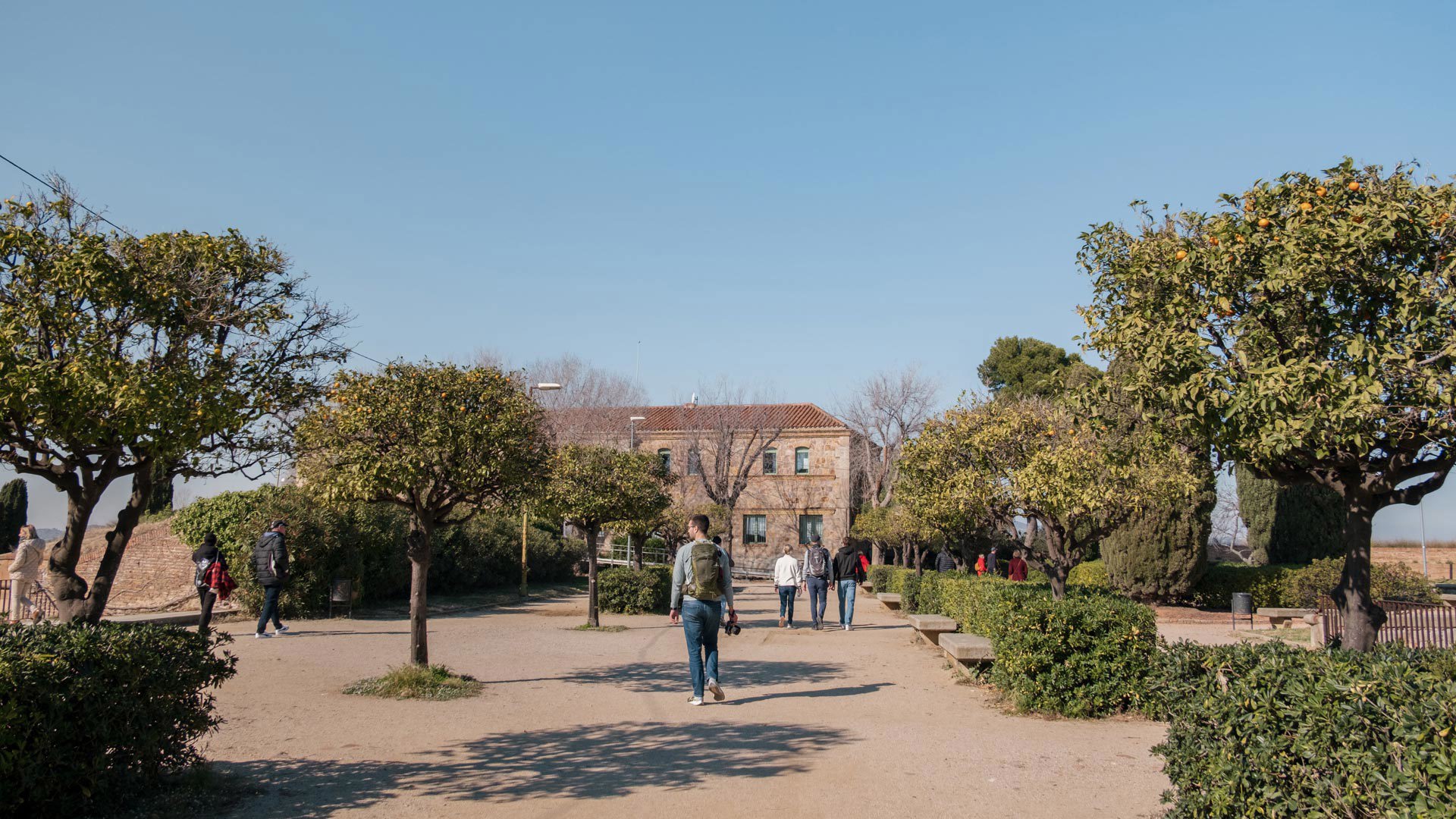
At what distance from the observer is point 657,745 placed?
7.09m

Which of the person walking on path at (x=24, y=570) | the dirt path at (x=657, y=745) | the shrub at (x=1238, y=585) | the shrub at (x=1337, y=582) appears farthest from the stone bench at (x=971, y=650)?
the shrub at (x=1238, y=585)

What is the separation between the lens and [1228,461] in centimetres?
675

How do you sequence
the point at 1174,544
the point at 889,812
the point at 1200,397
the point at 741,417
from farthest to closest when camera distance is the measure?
the point at 741,417 → the point at 1174,544 → the point at 1200,397 → the point at 889,812

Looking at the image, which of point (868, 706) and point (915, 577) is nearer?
point (868, 706)

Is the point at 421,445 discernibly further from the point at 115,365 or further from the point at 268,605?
the point at 268,605

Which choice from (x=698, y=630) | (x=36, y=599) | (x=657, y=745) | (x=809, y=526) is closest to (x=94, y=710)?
(x=657, y=745)

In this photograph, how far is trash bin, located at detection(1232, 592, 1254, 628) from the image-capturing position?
747 inches

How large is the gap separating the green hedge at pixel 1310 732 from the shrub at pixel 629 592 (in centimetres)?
1521

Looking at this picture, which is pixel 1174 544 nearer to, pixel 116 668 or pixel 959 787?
pixel 959 787

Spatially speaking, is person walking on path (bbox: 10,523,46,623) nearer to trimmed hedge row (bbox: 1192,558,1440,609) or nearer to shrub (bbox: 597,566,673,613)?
shrub (bbox: 597,566,673,613)

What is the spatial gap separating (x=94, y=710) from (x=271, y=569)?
30.9 ft

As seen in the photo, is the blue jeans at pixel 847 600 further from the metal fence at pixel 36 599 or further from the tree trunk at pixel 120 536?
the tree trunk at pixel 120 536

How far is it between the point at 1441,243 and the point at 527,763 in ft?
20.8

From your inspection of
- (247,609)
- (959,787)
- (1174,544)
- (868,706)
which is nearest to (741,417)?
(1174,544)
